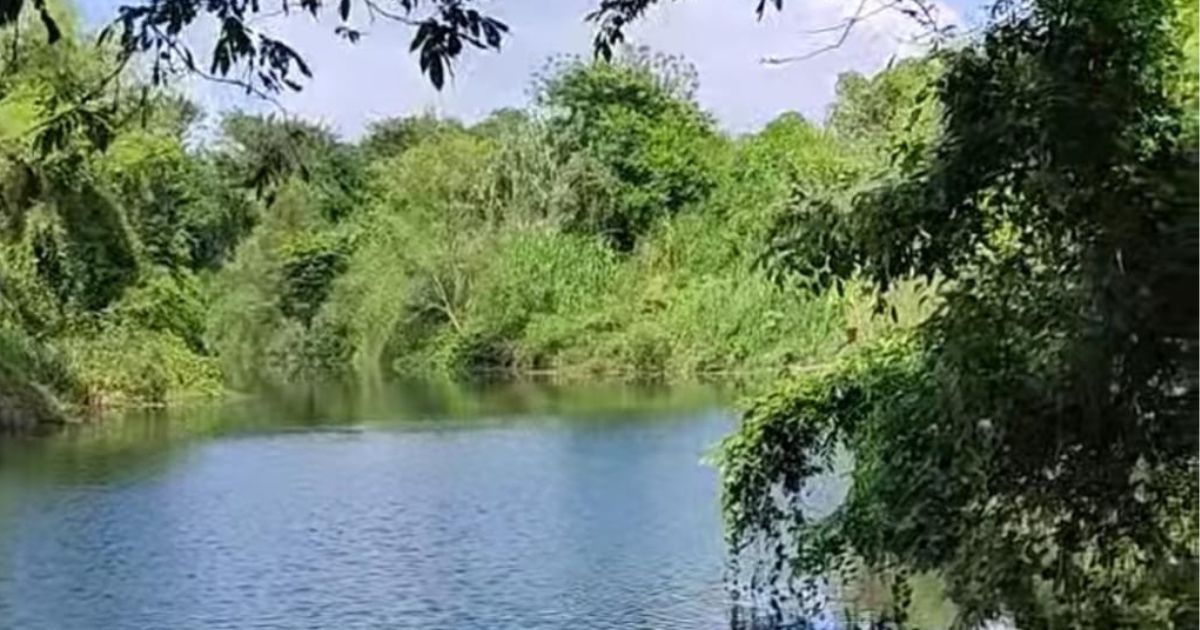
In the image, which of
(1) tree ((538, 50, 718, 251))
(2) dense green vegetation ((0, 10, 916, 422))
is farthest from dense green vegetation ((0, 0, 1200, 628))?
(1) tree ((538, 50, 718, 251))

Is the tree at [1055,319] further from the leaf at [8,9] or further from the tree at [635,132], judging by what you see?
the tree at [635,132]

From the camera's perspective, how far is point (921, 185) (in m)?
4.14

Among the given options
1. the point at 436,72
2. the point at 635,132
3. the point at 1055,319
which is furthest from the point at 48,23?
the point at 635,132

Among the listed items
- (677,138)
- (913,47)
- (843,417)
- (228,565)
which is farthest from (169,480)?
(677,138)

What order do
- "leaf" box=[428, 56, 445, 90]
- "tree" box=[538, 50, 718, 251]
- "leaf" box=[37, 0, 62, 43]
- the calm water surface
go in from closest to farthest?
"leaf" box=[37, 0, 62, 43] → "leaf" box=[428, 56, 445, 90] → the calm water surface → "tree" box=[538, 50, 718, 251]

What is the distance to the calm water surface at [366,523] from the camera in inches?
378

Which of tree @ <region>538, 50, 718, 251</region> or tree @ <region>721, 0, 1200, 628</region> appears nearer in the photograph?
tree @ <region>721, 0, 1200, 628</region>

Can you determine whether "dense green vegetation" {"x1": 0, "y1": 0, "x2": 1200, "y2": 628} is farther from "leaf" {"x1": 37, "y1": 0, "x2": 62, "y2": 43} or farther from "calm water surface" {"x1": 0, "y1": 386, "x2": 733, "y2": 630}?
"calm water surface" {"x1": 0, "y1": 386, "x2": 733, "y2": 630}

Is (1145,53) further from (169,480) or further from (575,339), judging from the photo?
(575,339)

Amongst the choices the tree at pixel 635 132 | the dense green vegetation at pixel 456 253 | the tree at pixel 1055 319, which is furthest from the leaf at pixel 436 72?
the tree at pixel 635 132

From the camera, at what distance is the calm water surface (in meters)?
9.60

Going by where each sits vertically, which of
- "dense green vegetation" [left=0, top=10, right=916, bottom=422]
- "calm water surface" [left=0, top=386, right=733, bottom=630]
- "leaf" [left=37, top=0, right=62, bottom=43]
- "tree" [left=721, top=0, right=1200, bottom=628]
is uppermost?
"dense green vegetation" [left=0, top=10, right=916, bottom=422]

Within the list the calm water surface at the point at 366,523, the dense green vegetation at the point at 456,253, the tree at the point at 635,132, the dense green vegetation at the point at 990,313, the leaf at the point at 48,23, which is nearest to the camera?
the leaf at the point at 48,23

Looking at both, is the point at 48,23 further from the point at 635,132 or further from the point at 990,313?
the point at 635,132
